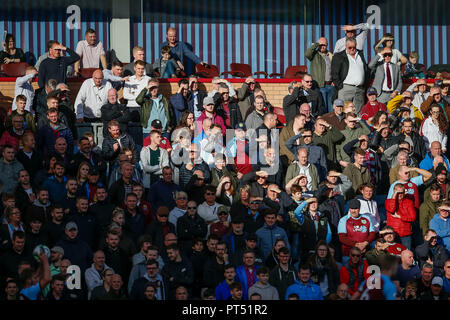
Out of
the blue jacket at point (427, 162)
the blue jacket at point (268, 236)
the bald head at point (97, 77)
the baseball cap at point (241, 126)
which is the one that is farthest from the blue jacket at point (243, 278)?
the bald head at point (97, 77)

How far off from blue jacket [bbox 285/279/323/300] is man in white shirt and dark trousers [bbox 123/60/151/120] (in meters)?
5.92

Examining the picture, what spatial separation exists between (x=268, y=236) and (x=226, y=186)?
148cm

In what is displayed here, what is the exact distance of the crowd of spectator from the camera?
1716 centimetres

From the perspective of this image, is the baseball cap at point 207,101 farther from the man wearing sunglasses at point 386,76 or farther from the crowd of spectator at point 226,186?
the man wearing sunglasses at point 386,76

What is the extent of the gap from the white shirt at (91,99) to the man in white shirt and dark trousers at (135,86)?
0.43m

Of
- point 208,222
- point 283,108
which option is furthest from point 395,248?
point 283,108

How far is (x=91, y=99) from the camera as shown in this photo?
70.0 feet

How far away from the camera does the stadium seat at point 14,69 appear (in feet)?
76.2

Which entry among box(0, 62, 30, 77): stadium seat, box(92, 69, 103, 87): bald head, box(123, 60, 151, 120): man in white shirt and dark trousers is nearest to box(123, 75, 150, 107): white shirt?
box(123, 60, 151, 120): man in white shirt and dark trousers

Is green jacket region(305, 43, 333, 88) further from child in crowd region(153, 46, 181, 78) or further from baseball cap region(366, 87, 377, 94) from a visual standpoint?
child in crowd region(153, 46, 181, 78)

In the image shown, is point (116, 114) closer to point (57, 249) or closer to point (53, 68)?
point (53, 68)

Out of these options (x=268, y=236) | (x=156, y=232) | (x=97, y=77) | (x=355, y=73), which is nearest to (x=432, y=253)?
(x=268, y=236)
